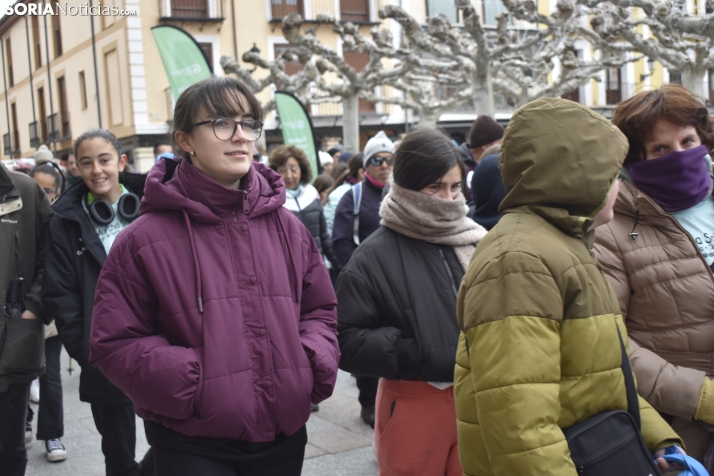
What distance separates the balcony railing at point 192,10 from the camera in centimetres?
2998

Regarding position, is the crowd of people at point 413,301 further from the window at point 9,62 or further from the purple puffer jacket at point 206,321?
the window at point 9,62

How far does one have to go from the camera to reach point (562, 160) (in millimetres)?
2145

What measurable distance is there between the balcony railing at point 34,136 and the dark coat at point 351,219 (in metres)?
32.8

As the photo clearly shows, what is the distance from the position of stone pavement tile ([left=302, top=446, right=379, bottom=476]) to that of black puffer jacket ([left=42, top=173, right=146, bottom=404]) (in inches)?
58.9

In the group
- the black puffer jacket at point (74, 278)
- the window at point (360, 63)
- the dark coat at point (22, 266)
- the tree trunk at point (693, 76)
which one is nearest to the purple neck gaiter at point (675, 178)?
the black puffer jacket at point (74, 278)

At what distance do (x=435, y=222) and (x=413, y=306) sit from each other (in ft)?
1.21

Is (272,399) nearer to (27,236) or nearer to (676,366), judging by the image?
(676,366)

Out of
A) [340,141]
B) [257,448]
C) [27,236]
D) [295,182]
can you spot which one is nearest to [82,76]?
[340,141]

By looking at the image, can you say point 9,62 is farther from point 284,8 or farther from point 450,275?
point 450,275

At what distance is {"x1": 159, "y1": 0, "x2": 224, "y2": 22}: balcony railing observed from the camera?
30.0 meters

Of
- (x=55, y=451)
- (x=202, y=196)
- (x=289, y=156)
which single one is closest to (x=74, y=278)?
(x=202, y=196)

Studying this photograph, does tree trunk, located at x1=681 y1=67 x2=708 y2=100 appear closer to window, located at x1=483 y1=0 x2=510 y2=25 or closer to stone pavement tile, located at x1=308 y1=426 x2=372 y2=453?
stone pavement tile, located at x1=308 y1=426 x2=372 y2=453

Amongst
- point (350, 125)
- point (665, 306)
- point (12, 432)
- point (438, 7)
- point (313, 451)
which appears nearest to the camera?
point (665, 306)

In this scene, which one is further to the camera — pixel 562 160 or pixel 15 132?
pixel 15 132
